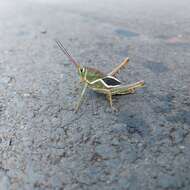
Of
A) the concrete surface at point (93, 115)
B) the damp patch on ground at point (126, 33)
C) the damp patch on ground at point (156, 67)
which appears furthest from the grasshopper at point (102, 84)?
the damp patch on ground at point (126, 33)

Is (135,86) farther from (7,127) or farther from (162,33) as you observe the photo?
(162,33)

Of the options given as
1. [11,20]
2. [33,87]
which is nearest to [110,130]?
[33,87]

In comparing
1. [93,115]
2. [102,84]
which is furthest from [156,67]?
[93,115]

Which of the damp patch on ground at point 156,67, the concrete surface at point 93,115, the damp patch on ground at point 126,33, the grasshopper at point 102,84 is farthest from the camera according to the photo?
the damp patch on ground at point 126,33

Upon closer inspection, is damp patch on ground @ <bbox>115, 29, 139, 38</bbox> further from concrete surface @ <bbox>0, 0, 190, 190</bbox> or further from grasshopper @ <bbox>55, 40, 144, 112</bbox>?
grasshopper @ <bbox>55, 40, 144, 112</bbox>

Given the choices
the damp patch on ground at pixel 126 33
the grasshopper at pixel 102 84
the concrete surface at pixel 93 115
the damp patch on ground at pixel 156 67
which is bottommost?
the concrete surface at pixel 93 115

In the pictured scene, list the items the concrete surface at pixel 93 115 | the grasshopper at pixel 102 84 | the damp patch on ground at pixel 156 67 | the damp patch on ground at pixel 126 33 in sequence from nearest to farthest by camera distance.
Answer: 1. the concrete surface at pixel 93 115
2. the grasshopper at pixel 102 84
3. the damp patch on ground at pixel 156 67
4. the damp patch on ground at pixel 126 33

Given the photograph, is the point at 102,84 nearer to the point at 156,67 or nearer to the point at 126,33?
the point at 156,67

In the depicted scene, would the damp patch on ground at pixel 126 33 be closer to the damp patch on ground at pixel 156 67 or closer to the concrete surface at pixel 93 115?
the concrete surface at pixel 93 115

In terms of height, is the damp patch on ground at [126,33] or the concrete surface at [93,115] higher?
the damp patch on ground at [126,33]
